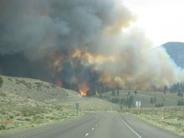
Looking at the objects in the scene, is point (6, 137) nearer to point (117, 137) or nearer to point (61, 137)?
point (61, 137)

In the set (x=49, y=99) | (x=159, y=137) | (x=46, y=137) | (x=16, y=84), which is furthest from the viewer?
(x=49, y=99)

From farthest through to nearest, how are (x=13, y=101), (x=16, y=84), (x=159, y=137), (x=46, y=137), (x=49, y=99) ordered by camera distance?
(x=49, y=99), (x=16, y=84), (x=13, y=101), (x=159, y=137), (x=46, y=137)

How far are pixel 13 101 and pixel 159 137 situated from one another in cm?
8322

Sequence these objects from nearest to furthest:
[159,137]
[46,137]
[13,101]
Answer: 1. [46,137]
2. [159,137]
3. [13,101]

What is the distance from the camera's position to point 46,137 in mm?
31375

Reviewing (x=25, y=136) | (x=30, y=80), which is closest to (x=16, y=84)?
(x=30, y=80)

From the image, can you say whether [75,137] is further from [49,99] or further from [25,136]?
[49,99]

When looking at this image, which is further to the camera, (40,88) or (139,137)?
(40,88)

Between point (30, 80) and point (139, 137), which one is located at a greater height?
point (30, 80)

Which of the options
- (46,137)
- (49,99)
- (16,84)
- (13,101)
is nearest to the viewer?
(46,137)

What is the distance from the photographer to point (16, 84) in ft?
593

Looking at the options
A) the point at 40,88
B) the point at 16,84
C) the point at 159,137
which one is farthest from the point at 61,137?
the point at 40,88

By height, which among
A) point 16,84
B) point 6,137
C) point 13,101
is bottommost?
point 6,137

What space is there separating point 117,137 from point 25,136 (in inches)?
259
